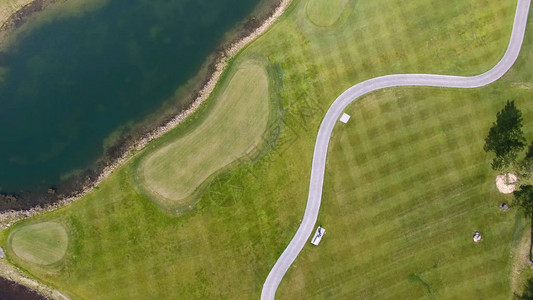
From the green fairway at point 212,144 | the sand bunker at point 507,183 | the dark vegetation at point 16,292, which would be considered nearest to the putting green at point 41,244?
the dark vegetation at point 16,292

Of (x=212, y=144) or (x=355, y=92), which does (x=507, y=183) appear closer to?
(x=355, y=92)

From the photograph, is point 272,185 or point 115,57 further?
point 115,57

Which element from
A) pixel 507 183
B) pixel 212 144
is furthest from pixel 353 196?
pixel 507 183

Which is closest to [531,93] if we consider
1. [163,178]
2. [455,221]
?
[455,221]

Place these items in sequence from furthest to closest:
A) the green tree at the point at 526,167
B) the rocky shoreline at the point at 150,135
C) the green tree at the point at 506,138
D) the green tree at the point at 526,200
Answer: the rocky shoreline at the point at 150,135, the green tree at the point at 526,200, the green tree at the point at 506,138, the green tree at the point at 526,167

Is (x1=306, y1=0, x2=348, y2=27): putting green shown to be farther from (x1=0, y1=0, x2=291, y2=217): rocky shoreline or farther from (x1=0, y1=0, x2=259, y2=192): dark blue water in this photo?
(x1=0, y1=0, x2=259, y2=192): dark blue water

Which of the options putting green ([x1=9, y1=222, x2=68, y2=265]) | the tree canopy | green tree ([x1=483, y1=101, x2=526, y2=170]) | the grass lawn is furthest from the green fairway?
the tree canopy

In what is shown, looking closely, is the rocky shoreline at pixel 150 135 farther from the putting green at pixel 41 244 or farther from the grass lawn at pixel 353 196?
the putting green at pixel 41 244

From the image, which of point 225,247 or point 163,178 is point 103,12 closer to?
point 163,178
